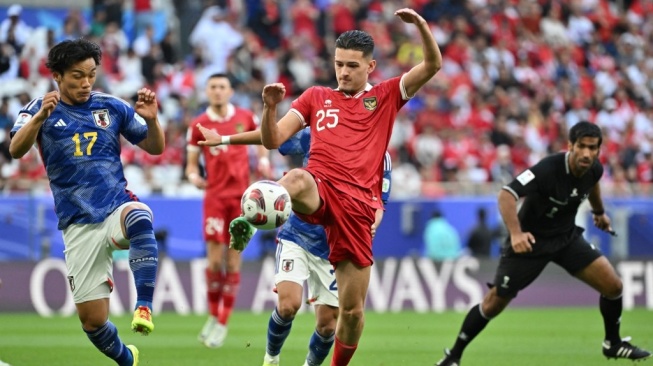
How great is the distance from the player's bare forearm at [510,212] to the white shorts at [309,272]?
6.46ft

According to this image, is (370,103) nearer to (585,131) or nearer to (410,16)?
(410,16)

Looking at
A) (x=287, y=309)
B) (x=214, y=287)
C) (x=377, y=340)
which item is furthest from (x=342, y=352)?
(x=377, y=340)

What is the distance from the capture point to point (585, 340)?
1469cm

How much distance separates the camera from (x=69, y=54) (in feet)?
29.5

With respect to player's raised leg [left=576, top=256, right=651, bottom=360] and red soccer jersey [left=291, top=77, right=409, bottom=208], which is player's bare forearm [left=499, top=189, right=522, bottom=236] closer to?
player's raised leg [left=576, top=256, right=651, bottom=360]

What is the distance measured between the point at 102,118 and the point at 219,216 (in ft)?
18.8

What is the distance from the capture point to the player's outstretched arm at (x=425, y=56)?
8.64 meters

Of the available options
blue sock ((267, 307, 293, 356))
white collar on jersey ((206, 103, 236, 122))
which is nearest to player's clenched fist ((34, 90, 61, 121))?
blue sock ((267, 307, 293, 356))

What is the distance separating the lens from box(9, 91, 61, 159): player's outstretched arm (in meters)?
8.60

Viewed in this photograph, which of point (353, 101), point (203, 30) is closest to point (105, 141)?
point (353, 101)

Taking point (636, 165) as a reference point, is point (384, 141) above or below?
above

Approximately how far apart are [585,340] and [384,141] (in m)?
6.63

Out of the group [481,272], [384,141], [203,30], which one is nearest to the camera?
[384,141]

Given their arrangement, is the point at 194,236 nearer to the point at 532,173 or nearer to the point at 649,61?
the point at 532,173
